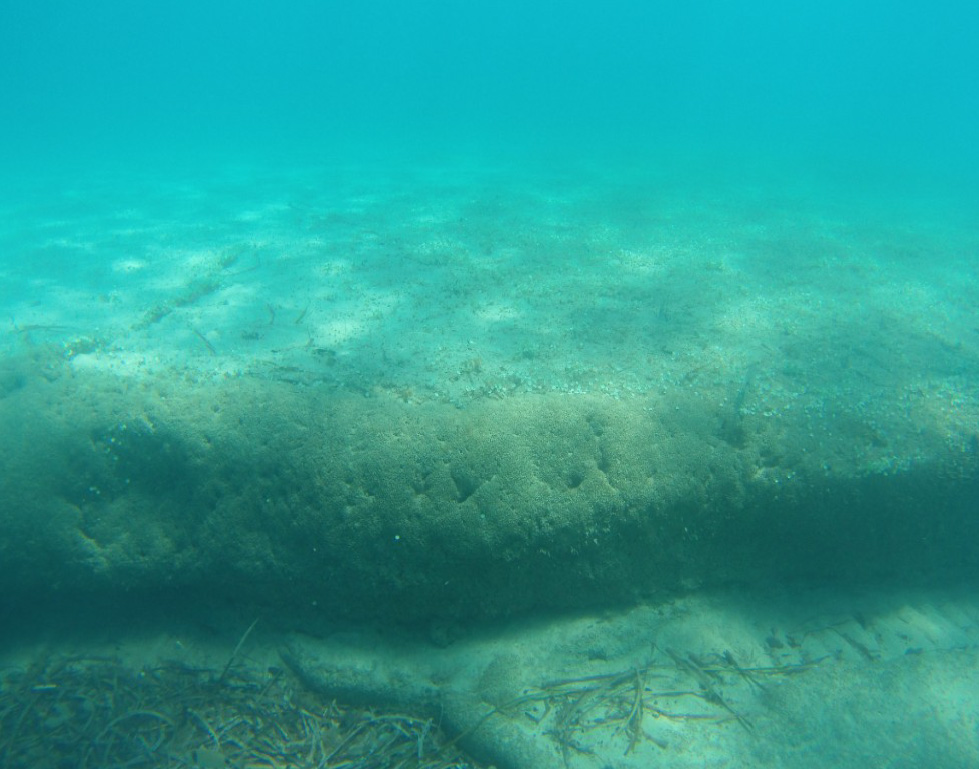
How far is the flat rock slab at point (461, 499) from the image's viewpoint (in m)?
3.16

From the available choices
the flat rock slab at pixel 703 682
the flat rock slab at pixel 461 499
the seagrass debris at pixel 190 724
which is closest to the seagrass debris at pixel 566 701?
the flat rock slab at pixel 703 682

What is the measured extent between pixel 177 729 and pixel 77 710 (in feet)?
2.25

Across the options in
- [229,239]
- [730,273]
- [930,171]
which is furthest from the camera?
[930,171]

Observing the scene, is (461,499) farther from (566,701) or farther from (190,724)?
(190,724)

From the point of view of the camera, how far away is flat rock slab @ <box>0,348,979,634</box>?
10.4 feet

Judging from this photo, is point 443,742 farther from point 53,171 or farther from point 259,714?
point 53,171

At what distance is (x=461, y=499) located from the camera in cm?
315

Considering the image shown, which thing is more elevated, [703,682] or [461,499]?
[461,499]

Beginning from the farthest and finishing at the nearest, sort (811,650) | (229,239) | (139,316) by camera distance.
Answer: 1. (229,239)
2. (139,316)
3. (811,650)

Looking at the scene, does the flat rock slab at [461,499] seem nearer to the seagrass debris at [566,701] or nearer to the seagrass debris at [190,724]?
the seagrass debris at [566,701]

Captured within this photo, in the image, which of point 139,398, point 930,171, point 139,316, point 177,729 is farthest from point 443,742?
point 930,171

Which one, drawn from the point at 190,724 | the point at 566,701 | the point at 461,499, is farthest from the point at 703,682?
the point at 190,724

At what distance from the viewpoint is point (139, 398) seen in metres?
3.64

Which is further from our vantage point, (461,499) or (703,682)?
(461,499)
